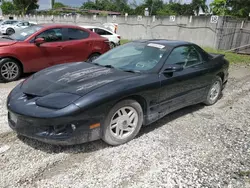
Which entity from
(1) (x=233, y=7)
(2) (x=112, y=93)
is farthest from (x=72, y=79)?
(1) (x=233, y=7)

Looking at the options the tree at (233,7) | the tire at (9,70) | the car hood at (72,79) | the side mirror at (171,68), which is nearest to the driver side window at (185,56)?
the side mirror at (171,68)

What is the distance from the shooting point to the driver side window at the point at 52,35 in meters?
6.41

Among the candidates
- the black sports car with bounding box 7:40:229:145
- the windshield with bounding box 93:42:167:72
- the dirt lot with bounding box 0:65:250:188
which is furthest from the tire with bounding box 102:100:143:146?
the windshield with bounding box 93:42:167:72

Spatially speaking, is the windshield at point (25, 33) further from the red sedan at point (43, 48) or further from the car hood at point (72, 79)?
the car hood at point (72, 79)

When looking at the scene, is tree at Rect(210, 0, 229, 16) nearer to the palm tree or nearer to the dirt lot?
the dirt lot

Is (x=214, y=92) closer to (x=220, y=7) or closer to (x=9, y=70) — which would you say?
(x=9, y=70)

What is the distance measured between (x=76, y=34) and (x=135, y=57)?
370cm

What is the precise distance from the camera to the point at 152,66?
11.9ft

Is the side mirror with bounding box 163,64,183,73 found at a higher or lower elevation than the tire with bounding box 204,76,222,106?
higher

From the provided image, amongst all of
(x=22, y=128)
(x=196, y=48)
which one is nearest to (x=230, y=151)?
(x=196, y=48)

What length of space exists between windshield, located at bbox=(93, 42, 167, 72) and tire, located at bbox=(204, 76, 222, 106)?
1.53 meters

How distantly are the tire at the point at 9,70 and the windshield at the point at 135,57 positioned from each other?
281 cm

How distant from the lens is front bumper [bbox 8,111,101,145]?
2.67 meters

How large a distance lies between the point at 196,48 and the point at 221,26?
11.8m
